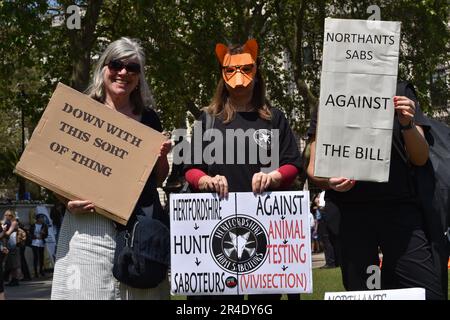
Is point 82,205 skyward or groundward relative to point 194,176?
groundward

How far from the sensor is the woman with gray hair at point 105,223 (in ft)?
15.4

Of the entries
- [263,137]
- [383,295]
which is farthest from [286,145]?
[383,295]

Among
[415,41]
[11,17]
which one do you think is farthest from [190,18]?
[11,17]

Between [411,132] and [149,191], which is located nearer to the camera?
[411,132]

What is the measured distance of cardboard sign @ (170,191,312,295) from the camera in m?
4.76

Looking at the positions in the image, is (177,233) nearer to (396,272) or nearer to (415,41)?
(396,272)

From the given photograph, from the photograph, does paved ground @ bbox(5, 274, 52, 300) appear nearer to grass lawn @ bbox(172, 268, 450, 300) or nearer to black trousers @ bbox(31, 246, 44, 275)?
black trousers @ bbox(31, 246, 44, 275)

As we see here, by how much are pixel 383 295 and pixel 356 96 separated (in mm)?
1010

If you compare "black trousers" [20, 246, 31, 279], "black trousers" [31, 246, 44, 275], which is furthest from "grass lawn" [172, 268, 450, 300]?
"black trousers" [31, 246, 44, 275]

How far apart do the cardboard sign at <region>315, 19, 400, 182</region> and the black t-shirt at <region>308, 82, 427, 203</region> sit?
8.0 inches

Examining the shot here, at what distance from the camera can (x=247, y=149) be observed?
16.0 ft

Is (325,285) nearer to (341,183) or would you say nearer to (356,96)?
(341,183)

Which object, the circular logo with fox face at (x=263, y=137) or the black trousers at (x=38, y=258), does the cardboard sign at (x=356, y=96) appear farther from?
the black trousers at (x=38, y=258)

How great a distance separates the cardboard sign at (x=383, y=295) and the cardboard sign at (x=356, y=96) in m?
0.58
